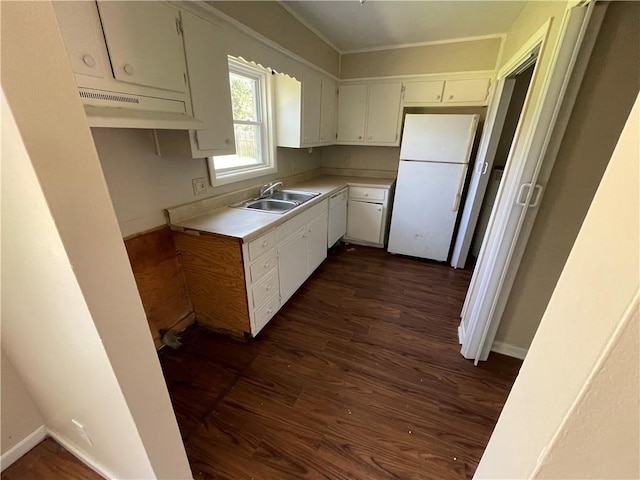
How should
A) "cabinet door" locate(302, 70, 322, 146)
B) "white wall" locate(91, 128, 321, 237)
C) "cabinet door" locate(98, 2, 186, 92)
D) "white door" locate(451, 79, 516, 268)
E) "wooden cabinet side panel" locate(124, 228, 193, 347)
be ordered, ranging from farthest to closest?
"cabinet door" locate(302, 70, 322, 146), "white door" locate(451, 79, 516, 268), "wooden cabinet side panel" locate(124, 228, 193, 347), "white wall" locate(91, 128, 321, 237), "cabinet door" locate(98, 2, 186, 92)

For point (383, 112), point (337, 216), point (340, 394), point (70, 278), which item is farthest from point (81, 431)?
point (383, 112)

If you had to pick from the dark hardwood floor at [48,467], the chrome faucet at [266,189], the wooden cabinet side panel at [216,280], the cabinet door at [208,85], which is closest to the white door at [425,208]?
the chrome faucet at [266,189]

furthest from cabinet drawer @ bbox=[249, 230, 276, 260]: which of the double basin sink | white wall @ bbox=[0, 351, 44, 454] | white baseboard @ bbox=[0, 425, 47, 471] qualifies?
white baseboard @ bbox=[0, 425, 47, 471]

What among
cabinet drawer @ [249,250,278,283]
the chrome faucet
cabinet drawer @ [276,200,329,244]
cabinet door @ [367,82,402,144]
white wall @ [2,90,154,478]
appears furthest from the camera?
cabinet door @ [367,82,402,144]

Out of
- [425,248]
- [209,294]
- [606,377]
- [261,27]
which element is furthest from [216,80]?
[425,248]

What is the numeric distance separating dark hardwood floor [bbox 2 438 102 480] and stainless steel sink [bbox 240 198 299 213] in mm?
1684

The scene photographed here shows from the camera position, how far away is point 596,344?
1.38 ft

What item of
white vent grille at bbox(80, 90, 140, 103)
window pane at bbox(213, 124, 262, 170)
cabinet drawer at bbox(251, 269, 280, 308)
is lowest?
cabinet drawer at bbox(251, 269, 280, 308)

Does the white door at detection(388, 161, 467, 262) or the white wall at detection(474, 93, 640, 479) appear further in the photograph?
the white door at detection(388, 161, 467, 262)

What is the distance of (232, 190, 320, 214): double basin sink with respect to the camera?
2234 millimetres

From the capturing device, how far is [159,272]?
171 cm

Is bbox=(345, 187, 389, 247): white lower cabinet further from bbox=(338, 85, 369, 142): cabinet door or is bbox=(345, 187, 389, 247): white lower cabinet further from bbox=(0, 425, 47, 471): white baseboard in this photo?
bbox=(0, 425, 47, 471): white baseboard

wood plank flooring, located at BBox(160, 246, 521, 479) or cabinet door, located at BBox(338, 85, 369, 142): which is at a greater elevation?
cabinet door, located at BBox(338, 85, 369, 142)

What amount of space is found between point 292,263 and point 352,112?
2179mm
